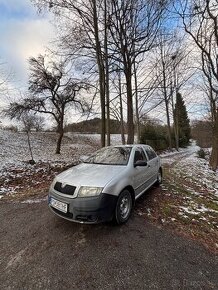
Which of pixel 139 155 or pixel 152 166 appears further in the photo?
pixel 152 166

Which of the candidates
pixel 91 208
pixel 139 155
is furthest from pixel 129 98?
pixel 91 208

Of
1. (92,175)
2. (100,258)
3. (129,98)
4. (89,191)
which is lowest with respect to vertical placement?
(100,258)

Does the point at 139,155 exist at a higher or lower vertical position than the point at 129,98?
lower

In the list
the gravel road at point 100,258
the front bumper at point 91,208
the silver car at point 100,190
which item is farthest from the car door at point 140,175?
the front bumper at point 91,208

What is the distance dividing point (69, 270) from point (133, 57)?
1124 cm

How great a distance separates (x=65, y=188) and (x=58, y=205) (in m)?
0.34

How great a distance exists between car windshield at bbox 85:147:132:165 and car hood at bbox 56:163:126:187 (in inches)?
11.4

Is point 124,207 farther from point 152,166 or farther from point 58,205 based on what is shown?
point 152,166

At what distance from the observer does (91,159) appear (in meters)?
5.27

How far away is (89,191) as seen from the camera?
350 centimetres

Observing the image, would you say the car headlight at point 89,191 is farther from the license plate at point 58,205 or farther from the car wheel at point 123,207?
the car wheel at point 123,207

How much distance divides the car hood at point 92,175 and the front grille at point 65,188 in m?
0.07

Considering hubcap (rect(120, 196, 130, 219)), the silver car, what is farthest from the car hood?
hubcap (rect(120, 196, 130, 219))

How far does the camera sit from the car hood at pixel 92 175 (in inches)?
144
